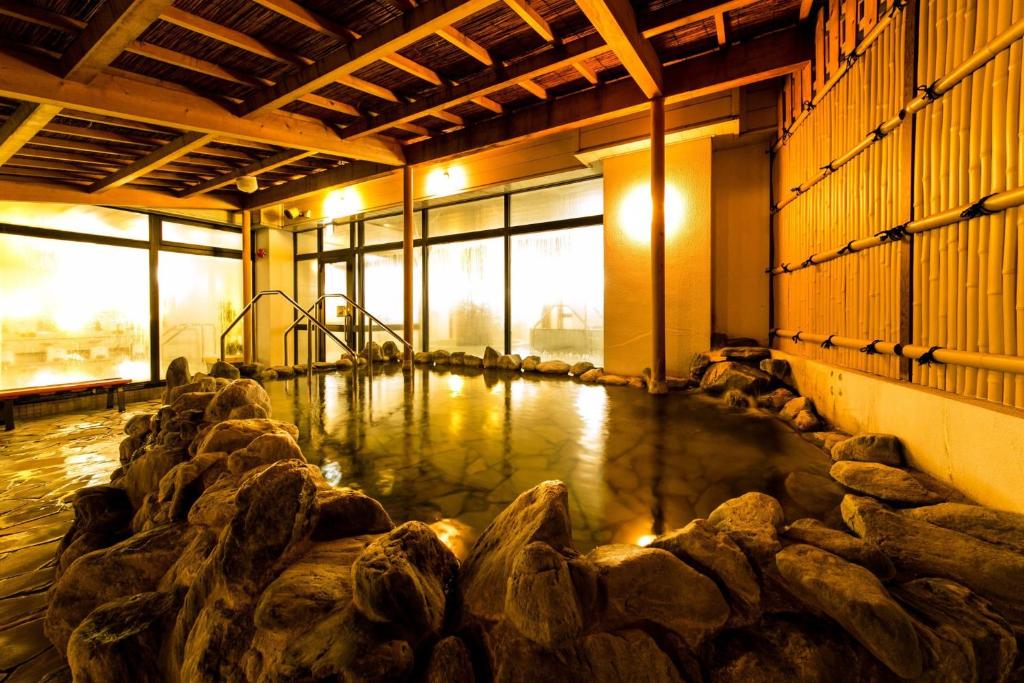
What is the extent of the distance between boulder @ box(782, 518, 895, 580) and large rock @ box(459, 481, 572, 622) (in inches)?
33.1

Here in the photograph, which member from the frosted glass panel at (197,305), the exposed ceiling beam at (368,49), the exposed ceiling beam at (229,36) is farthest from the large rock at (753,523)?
the frosted glass panel at (197,305)

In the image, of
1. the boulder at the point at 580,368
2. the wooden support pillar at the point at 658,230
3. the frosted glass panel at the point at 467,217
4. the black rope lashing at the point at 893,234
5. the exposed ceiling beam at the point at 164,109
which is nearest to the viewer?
A: the black rope lashing at the point at 893,234

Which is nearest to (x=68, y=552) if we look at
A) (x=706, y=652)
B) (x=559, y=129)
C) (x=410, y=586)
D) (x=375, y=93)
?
(x=410, y=586)

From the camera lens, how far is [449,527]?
1890 millimetres

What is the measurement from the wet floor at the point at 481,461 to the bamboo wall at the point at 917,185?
0.94 m

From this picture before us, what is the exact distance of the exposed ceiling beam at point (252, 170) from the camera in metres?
6.20

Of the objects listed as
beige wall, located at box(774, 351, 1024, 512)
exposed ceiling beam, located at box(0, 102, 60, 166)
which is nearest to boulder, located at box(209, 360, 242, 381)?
exposed ceiling beam, located at box(0, 102, 60, 166)

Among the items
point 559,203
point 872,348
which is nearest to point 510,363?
point 559,203

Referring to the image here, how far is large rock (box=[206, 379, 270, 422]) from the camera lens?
2969 mm

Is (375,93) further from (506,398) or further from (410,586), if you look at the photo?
(410,586)

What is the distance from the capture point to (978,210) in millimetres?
1936

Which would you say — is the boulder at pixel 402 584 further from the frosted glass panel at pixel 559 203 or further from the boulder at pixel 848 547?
the frosted glass panel at pixel 559 203

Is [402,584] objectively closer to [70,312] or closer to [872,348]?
[872,348]

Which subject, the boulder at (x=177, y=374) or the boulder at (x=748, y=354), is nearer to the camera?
the boulder at (x=177, y=374)
